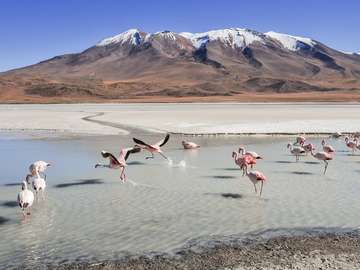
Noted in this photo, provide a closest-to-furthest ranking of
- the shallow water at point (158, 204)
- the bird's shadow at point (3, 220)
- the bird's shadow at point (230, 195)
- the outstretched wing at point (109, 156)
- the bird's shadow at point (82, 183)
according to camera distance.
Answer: the shallow water at point (158, 204) < the bird's shadow at point (3, 220) < the bird's shadow at point (230, 195) < the outstretched wing at point (109, 156) < the bird's shadow at point (82, 183)

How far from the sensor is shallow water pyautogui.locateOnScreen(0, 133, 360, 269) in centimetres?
830

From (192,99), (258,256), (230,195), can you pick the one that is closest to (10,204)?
(230,195)

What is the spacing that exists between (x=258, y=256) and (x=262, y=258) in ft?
0.31

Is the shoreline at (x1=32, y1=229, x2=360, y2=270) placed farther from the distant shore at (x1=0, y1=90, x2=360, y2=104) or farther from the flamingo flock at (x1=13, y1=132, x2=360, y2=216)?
the distant shore at (x1=0, y1=90, x2=360, y2=104)

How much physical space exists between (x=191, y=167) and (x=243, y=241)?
302 inches

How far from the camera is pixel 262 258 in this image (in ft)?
24.5

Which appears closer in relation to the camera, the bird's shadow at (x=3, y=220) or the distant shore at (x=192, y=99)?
the bird's shadow at (x=3, y=220)

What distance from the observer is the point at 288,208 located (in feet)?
34.4

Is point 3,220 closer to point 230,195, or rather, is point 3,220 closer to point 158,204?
point 158,204

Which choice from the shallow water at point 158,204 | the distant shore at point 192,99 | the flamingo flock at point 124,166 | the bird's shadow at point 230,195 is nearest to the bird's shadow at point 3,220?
the shallow water at point 158,204

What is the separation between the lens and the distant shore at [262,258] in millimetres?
7160

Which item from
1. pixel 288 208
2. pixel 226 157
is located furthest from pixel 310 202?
pixel 226 157

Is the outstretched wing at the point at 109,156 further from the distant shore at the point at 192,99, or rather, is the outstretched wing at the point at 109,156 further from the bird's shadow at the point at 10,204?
the distant shore at the point at 192,99

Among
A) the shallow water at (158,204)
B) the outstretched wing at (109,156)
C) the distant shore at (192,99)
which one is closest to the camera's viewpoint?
the shallow water at (158,204)
